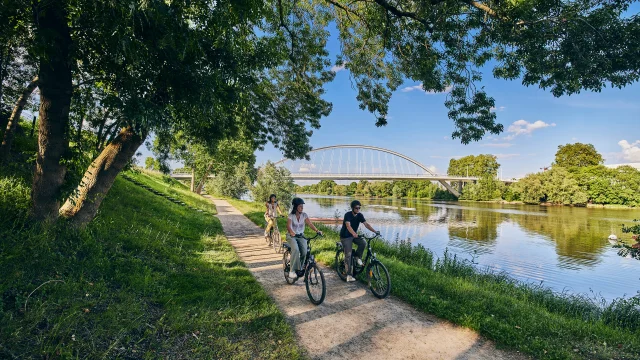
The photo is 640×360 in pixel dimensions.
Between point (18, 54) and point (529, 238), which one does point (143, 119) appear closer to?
point (18, 54)

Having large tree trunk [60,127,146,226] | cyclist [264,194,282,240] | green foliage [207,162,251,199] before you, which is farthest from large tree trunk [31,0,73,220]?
green foliage [207,162,251,199]

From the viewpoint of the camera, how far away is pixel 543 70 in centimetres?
484

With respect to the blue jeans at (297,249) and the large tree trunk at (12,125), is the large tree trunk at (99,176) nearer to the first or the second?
the large tree trunk at (12,125)

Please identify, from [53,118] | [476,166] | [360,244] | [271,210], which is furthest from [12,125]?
[476,166]

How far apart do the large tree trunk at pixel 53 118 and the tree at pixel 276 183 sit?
21123 millimetres

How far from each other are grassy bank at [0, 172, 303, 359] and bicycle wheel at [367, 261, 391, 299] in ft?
5.95

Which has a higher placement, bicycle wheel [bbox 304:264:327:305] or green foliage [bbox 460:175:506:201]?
green foliage [bbox 460:175:506:201]

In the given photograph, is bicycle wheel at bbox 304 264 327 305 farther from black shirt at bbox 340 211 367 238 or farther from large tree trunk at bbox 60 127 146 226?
large tree trunk at bbox 60 127 146 226

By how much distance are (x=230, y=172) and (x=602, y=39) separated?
36.7m

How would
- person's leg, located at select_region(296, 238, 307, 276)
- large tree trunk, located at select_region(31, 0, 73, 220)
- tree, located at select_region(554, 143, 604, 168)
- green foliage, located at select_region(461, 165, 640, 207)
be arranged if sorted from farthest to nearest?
tree, located at select_region(554, 143, 604, 168)
green foliage, located at select_region(461, 165, 640, 207)
person's leg, located at select_region(296, 238, 307, 276)
large tree trunk, located at select_region(31, 0, 73, 220)

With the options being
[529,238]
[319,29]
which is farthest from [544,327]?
[529,238]

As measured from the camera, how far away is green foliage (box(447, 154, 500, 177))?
88.3 m

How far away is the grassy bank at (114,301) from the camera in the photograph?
3.01 metres

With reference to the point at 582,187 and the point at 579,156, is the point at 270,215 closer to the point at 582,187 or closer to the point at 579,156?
the point at 582,187
